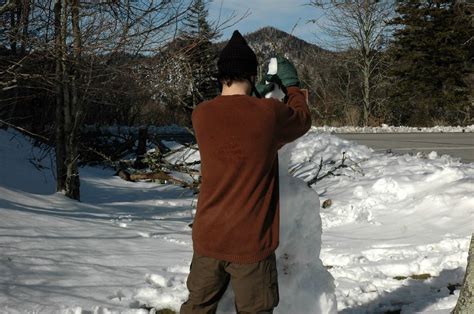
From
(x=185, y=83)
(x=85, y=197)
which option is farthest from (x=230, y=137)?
(x=85, y=197)

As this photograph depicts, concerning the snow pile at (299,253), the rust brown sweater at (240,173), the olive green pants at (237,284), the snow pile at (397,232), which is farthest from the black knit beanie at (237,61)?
the snow pile at (397,232)

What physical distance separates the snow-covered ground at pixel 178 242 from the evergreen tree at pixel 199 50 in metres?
1.76

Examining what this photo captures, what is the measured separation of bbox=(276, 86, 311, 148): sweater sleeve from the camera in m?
2.18

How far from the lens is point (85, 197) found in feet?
27.3

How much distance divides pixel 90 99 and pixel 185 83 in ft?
5.31

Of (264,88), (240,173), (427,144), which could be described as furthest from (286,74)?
(427,144)

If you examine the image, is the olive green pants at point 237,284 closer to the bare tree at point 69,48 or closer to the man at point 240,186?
the man at point 240,186

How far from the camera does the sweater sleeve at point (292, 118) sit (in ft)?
7.16

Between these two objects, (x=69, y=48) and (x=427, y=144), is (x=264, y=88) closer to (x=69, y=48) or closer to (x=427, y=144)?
(x=69, y=48)


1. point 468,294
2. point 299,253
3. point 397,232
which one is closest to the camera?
point 468,294

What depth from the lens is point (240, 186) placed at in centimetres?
215

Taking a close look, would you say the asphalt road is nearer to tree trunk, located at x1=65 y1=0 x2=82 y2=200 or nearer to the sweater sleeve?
tree trunk, located at x1=65 y1=0 x2=82 y2=200

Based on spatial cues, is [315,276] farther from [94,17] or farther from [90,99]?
[90,99]

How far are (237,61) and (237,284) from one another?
96cm
